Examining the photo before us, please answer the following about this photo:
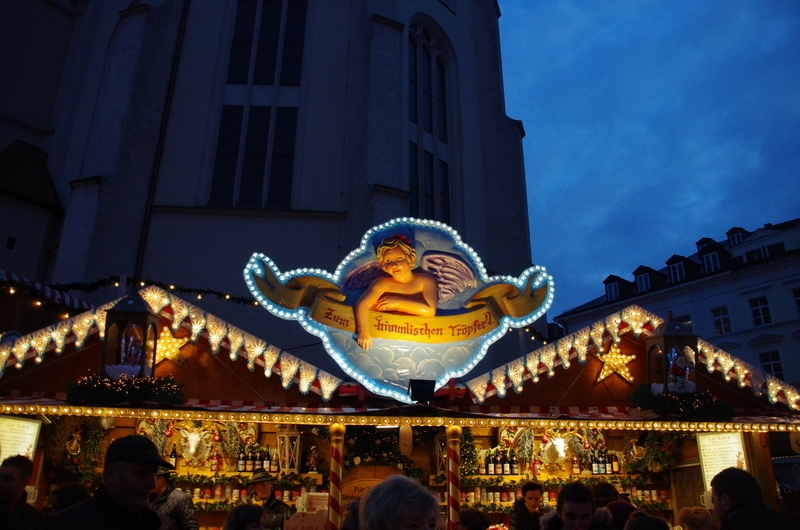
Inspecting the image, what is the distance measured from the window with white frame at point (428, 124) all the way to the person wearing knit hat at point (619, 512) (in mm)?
15651

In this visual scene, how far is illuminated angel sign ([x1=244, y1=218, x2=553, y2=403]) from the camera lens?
1106 centimetres

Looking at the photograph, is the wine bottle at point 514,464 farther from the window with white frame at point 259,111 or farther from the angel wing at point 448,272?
the window with white frame at point 259,111

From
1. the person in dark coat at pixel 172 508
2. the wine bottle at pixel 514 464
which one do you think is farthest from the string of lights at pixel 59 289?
the wine bottle at pixel 514 464

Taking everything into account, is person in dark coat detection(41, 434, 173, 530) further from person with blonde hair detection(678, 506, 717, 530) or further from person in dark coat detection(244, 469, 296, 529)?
person in dark coat detection(244, 469, 296, 529)

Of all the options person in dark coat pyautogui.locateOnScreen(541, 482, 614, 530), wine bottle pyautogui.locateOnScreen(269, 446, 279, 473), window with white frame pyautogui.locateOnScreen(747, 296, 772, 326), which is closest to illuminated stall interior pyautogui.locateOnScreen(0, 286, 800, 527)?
wine bottle pyautogui.locateOnScreen(269, 446, 279, 473)

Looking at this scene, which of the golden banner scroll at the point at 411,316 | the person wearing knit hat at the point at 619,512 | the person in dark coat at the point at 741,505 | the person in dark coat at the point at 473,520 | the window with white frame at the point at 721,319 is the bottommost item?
the person in dark coat at the point at 473,520

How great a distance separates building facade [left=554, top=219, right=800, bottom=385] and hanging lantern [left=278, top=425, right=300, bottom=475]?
2482 cm

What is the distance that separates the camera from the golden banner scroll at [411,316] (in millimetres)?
11156

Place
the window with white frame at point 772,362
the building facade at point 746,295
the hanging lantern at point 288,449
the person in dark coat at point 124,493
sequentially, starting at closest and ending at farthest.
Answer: the person in dark coat at point 124,493 → the hanging lantern at point 288,449 → the building facade at point 746,295 → the window with white frame at point 772,362

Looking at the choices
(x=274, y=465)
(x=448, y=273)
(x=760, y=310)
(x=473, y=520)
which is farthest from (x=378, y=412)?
(x=760, y=310)

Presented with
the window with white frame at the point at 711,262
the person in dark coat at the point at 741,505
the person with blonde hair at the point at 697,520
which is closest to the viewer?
the person in dark coat at the point at 741,505

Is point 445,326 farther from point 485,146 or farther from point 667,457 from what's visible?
point 485,146

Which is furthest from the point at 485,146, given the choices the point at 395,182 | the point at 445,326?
the point at 445,326

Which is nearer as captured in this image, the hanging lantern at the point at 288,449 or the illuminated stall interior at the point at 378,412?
the illuminated stall interior at the point at 378,412
